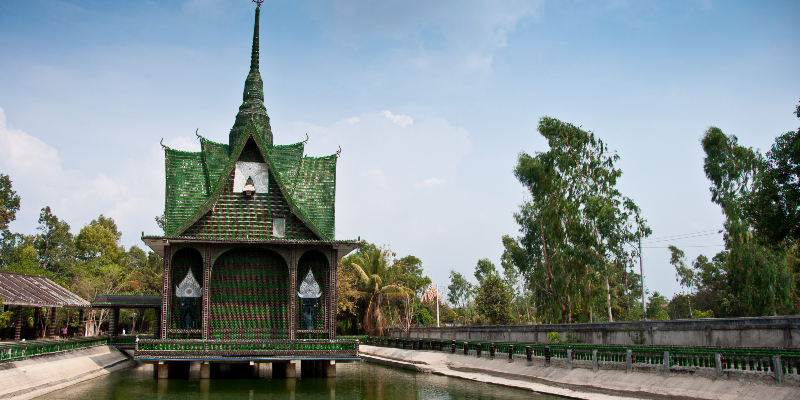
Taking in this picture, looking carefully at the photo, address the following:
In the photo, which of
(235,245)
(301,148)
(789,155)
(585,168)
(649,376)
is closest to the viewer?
(649,376)

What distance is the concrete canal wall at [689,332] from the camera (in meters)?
15.4

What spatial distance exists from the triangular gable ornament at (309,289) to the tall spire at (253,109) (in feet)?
26.4

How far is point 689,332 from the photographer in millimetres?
18281

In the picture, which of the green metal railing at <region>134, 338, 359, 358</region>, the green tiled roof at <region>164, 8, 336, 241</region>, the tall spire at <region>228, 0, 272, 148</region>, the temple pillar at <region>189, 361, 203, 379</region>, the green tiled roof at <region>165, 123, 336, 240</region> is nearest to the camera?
the green metal railing at <region>134, 338, 359, 358</region>

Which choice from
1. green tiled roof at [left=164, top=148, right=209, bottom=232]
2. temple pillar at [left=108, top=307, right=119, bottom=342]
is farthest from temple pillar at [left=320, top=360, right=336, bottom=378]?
temple pillar at [left=108, top=307, right=119, bottom=342]

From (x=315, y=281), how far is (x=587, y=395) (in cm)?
1260

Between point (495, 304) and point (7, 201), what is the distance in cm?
4455

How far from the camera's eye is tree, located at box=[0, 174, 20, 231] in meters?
51.7

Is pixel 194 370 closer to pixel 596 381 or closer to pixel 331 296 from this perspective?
pixel 331 296

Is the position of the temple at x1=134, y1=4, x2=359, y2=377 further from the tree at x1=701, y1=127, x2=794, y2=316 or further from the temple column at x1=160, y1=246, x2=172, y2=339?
the tree at x1=701, y1=127, x2=794, y2=316

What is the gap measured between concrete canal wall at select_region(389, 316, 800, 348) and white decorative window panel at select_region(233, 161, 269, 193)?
46.0 ft

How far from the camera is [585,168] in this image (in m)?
31.2

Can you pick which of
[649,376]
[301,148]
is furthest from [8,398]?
[649,376]

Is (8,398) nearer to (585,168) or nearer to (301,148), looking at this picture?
(301,148)
